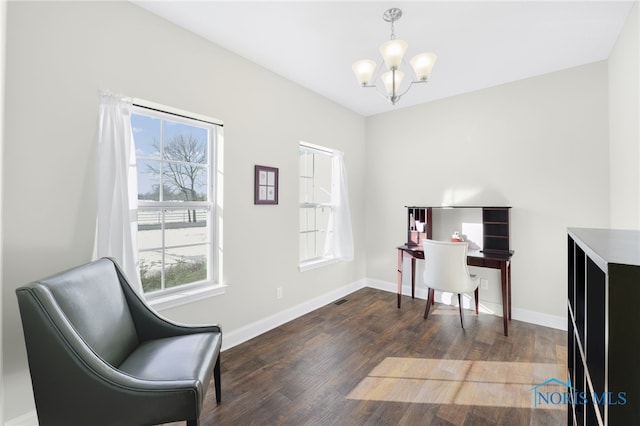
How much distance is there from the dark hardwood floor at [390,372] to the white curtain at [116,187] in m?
1.09

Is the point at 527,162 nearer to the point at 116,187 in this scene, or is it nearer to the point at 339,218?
the point at 339,218

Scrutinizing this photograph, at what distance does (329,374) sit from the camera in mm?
2174

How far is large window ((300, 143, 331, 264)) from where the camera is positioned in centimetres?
359

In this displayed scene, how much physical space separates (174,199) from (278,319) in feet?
5.39

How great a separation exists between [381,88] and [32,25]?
295 cm

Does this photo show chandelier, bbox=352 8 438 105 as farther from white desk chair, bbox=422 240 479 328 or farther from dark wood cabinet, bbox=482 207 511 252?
dark wood cabinet, bbox=482 207 511 252

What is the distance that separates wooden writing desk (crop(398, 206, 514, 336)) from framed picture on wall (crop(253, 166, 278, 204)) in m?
1.76

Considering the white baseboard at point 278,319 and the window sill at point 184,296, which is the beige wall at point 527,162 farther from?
the window sill at point 184,296

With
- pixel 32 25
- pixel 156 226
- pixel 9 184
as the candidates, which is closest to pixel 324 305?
pixel 156 226

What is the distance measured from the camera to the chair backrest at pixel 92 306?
46.1 inches

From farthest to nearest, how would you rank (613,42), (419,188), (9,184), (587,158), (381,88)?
(419,188) → (381,88) → (587,158) → (613,42) → (9,184)

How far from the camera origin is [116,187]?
72.4 inches

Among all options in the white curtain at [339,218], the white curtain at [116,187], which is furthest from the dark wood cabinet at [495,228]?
the white curtain at [116,187]

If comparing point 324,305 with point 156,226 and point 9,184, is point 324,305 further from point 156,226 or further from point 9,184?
point 9,184
